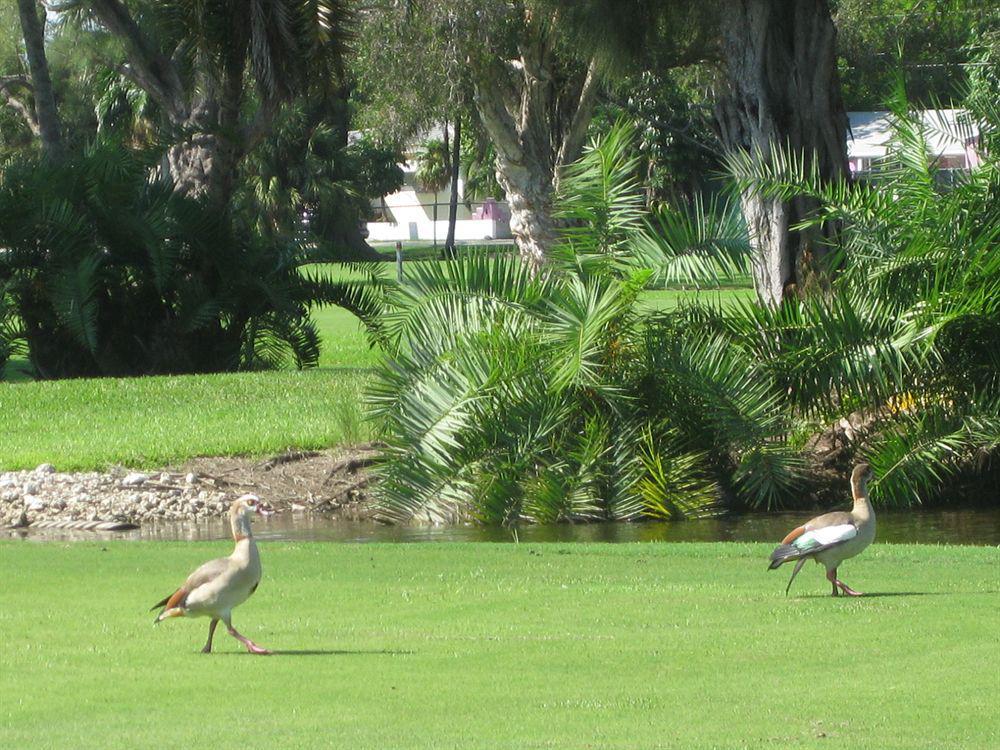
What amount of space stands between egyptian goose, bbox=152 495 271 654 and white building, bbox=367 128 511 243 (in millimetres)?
72316

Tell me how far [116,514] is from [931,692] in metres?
10.6

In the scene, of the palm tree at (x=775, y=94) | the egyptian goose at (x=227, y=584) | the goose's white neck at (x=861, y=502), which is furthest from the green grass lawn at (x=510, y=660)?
the palm tree at (x=775, y=94)

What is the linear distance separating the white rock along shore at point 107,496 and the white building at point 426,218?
6326 centimetres

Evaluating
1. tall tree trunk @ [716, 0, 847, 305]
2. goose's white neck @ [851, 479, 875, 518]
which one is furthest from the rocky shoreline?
goose's white neck @ [851, 479, 875, 518]

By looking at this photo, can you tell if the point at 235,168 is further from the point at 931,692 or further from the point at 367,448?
the point at 931,692

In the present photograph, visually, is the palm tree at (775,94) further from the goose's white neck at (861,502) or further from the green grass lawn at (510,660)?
the goose's white neck at (861,502)

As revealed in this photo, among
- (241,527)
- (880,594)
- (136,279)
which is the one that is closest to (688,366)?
(880,594)

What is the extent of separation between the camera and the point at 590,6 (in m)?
19.4

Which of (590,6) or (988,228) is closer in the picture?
(988,228)

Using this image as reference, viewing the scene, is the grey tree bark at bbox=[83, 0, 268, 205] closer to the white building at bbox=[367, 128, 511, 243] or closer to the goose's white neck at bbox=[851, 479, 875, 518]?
the goose's white neck at bbox=[851, 479, 875, 518]

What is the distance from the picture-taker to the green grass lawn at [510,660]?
5.73 metres

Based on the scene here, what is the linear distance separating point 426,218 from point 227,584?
8027 cm

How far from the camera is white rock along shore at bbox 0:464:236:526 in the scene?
15297mm

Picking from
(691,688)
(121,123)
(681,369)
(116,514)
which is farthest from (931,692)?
(121,123)
